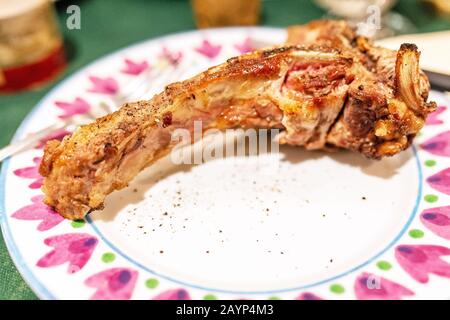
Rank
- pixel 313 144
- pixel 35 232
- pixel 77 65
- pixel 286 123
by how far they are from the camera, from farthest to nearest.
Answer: pixel 77 65, pixel 313 144, pixel 286 123, pixel 35 232

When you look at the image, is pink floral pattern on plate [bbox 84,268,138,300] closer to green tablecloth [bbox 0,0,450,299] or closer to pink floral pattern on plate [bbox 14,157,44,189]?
pink floral pattern on plate [bbox 14,157,44,189]

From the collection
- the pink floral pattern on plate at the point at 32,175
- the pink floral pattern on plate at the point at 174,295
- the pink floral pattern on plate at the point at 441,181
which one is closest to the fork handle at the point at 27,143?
the pink floral pattern on plate at the point at 32,175

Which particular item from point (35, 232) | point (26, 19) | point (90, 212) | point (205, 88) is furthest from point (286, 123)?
point (26, 19)

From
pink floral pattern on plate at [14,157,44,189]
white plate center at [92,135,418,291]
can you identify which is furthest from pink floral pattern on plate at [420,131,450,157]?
pink floral pattern on plate at [14,157,44,189]

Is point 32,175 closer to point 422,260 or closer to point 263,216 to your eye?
point 263,216

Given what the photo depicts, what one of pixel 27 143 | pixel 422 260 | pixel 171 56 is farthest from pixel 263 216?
pixel 171 56
